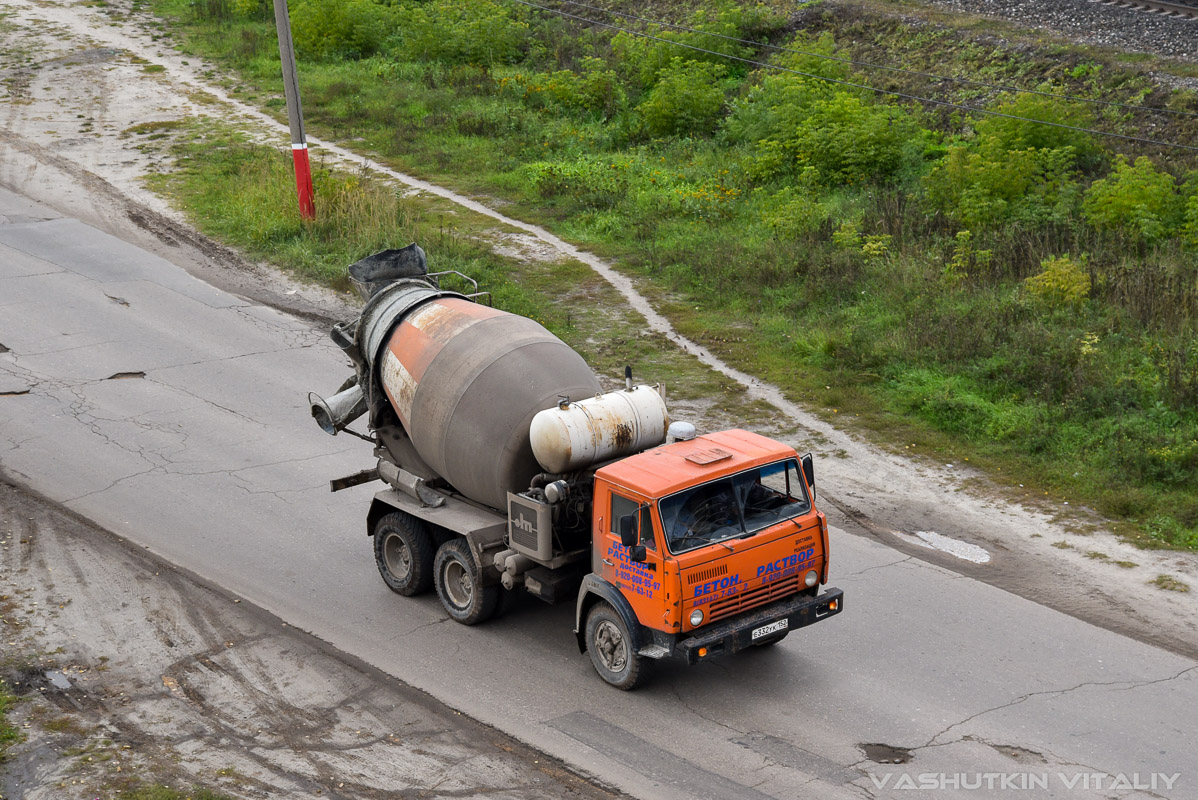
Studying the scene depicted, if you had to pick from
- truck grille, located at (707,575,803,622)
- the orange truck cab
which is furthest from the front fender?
truck grille, located at (707,575,803,622)

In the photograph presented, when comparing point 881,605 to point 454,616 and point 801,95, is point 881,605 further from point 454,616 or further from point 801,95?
point 801,95

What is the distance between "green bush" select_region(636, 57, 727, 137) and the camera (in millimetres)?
27375

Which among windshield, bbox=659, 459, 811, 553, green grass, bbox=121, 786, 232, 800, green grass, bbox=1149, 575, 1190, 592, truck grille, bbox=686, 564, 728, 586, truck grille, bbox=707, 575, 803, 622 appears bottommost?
green grass, bbox=1149, 575, 1190, 592

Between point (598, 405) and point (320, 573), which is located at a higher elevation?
point (598, 405)

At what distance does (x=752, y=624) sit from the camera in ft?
30.7

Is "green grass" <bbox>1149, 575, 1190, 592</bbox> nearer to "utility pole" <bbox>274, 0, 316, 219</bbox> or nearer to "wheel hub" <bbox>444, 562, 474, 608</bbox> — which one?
"wheel hub" <bbox>444, 562, 474, 608</bbox>

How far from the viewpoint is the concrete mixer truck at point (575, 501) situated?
9.27m

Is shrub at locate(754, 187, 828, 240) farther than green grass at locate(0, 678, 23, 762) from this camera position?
Yes

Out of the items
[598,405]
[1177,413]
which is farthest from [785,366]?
[598,405]

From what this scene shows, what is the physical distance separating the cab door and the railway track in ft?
66.2

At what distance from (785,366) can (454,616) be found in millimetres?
7842

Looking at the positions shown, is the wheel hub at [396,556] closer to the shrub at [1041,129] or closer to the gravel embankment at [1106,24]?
the shrub at [1041,129]

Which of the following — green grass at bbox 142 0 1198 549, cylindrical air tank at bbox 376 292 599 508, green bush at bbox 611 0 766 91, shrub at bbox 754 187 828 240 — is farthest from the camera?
green bush at bbox 611 0 766 91

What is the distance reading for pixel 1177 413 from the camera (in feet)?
47.0
